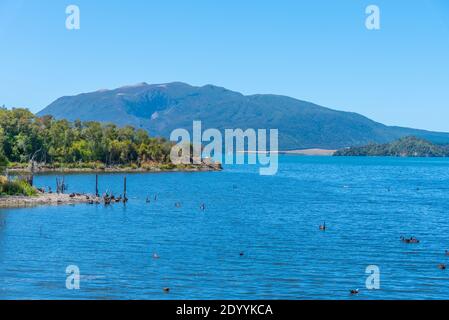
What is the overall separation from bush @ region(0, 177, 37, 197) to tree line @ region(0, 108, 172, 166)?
67536 millimetres

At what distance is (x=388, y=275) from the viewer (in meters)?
39.4

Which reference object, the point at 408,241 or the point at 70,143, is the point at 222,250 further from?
the point at 70,143

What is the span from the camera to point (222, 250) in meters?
47.8

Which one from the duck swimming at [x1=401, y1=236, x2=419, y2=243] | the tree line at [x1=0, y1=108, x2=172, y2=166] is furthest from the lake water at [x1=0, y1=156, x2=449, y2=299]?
the tree line at [x1=0, y1=108, x2=172, y2=166]

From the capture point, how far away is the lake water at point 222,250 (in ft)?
115

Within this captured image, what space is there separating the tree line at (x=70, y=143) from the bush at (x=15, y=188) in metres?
67.5

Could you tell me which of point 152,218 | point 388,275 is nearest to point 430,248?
point 388,275

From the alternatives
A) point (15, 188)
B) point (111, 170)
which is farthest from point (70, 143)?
point (15, 188)

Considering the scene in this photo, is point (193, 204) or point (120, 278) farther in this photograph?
point (193, 204)

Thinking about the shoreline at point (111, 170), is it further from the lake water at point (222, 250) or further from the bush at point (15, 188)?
the lake water at point (222, 250)

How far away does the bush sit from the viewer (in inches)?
2980

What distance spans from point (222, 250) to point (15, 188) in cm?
4003

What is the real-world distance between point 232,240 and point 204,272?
14148mm
